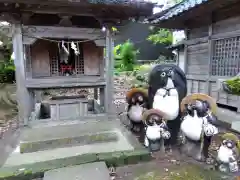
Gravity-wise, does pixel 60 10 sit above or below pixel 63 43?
above

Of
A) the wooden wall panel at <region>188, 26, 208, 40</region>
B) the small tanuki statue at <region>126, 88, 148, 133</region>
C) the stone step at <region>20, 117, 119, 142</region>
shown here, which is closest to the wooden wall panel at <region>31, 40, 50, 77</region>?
the stone step at <region>20, 117, 119, 142</region>

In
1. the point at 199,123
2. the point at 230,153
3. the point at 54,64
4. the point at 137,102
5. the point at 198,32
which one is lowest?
the point at 230,153

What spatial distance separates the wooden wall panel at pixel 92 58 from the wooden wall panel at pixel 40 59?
3.65 feet

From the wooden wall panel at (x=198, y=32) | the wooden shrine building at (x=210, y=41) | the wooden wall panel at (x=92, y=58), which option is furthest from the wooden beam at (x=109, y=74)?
the wooden wall panel at (x=198, y=32)

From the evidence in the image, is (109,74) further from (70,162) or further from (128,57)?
(128,57)

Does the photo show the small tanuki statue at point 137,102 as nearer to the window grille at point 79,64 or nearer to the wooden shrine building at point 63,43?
the wooden shrine building at point 63,43

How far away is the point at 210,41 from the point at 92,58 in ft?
16.1

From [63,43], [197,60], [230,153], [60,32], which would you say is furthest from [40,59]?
[197,60]

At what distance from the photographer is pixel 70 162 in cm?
354

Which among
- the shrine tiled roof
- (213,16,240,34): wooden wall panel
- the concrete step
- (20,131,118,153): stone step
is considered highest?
the shrine tiled roof

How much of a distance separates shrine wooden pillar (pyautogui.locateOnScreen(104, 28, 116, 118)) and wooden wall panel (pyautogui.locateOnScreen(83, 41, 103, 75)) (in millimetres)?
700

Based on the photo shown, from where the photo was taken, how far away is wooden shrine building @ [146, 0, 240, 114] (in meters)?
6.32

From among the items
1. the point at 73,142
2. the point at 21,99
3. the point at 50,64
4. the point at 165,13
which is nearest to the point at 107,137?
the point at 73,142

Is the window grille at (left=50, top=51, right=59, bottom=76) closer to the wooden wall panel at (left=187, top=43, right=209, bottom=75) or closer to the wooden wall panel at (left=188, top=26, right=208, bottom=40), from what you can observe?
the wooden wall panel at (left=187, top=43, right=209, bottom=75)
